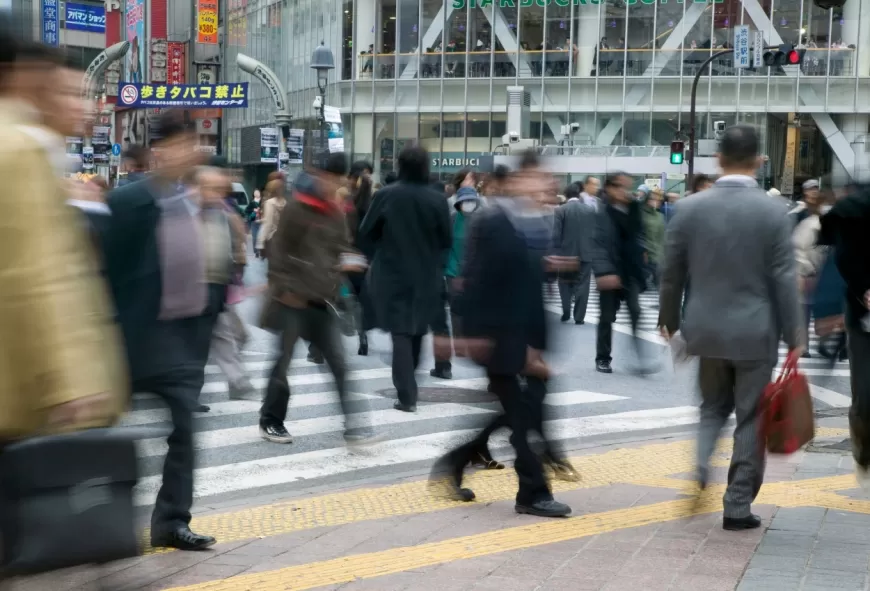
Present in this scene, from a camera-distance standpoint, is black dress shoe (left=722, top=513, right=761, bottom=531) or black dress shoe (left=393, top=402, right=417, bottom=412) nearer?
black dress shoe (left=722, top=513, right=761, bottom=531)

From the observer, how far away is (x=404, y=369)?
9.43m

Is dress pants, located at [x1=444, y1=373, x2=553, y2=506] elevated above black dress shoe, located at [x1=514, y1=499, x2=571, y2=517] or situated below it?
above

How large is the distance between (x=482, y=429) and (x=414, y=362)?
3.80 metres

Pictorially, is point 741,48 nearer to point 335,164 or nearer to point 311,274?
point 335,164

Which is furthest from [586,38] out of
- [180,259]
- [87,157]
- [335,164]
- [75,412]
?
[75,412]

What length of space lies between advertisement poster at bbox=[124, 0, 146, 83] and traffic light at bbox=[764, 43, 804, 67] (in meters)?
47.8

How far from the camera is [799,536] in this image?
19.1ft

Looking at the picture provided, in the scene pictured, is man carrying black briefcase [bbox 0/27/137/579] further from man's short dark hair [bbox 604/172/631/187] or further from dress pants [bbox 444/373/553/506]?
man's short dark hair [bbox 604/172/631/187]

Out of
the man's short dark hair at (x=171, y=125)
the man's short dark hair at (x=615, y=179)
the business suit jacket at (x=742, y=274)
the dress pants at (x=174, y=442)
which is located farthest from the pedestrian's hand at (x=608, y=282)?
the dress pants at (x=174, y=442)

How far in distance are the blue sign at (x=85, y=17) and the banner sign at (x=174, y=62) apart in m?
26.2

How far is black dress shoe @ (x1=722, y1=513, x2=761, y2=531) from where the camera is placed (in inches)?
231

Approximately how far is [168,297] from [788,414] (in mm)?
2832

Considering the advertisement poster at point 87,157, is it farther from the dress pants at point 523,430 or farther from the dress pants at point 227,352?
the dress pants at point 523,430

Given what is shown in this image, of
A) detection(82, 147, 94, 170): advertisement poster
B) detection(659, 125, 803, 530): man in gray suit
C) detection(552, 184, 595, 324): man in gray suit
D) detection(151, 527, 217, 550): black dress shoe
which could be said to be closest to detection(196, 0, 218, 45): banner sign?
detection(82, 147, 94, 170): advertisement poster
